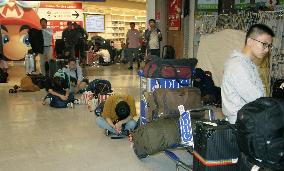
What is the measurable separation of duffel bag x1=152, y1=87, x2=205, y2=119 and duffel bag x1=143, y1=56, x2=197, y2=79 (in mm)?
553

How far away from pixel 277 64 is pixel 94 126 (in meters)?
2.97

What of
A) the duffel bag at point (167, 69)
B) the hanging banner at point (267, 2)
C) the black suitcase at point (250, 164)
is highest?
the hanging banner at point (267, 2)

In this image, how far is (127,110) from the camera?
416cm

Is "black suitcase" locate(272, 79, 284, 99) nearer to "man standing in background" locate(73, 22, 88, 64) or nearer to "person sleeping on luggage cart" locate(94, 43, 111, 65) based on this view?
"man standing in background" locate(73, 22, 88, 64)

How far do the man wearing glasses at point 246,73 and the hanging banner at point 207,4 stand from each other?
530 centimetres

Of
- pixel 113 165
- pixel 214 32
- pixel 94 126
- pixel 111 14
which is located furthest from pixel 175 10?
pixel 111 14

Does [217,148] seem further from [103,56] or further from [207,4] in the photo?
[103,56]

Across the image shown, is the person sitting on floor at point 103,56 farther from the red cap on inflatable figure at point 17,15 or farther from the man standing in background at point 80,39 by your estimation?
the red cap on inflatable figure at point 17,15

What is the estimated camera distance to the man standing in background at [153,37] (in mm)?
9133

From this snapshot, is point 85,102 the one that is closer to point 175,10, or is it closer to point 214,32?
point 214,32

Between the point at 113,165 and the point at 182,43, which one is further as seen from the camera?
the point at 182,43

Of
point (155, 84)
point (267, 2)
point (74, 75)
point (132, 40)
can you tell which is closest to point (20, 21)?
point (132, 40)

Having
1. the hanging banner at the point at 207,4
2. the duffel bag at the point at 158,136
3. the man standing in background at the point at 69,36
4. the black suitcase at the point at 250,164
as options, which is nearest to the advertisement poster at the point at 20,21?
the man standing in background at the point at 69,36

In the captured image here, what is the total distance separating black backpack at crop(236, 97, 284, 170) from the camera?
1731mm
